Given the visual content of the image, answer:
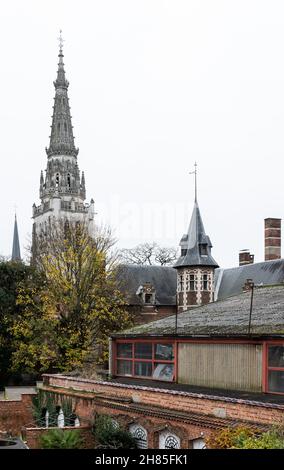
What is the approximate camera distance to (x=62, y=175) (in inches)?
3740

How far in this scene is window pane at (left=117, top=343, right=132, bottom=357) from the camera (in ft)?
76.9

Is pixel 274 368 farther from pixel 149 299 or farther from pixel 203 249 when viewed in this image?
pixel 149 299

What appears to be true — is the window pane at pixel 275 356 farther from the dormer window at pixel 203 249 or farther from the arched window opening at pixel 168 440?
the dormer window at pixel 203 249

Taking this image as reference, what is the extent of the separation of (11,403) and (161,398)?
1055 cm

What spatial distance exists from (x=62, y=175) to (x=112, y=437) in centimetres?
7906

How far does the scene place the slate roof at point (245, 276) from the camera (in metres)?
43.7

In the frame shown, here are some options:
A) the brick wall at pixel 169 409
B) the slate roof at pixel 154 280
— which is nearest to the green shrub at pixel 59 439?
the brick wall at pixel 169 409

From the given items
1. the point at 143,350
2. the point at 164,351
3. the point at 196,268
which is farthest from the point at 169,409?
the point at 196,268

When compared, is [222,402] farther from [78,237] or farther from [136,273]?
[136,273]

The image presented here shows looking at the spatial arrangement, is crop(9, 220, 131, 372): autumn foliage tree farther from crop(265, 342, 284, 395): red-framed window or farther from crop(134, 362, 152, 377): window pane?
crop(265, 342, 284, 395): red-framed window

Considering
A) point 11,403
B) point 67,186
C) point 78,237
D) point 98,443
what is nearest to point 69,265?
point 78,237

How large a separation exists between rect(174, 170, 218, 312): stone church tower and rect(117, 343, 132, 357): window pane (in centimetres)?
2275

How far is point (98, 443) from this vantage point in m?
19.2

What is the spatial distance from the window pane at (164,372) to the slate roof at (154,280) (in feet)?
83.3
